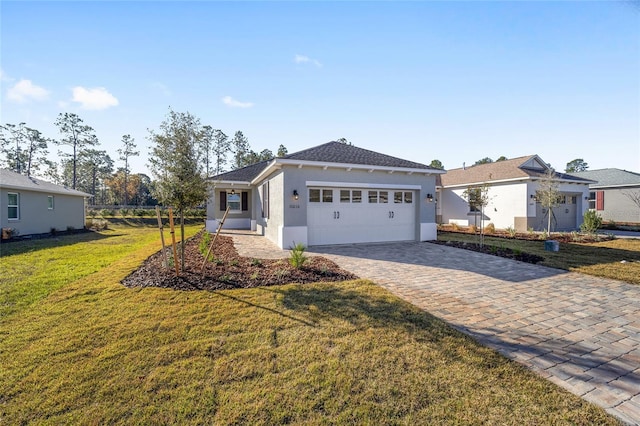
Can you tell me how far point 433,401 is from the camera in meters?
2.68

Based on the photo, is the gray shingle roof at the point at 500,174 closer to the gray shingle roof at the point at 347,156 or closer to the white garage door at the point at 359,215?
the gray shingle roof at the point at 347,156

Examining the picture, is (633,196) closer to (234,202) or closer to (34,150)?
(234,202)

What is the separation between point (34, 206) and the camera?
1672 cm

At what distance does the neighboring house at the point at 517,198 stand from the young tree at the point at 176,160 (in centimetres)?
1533

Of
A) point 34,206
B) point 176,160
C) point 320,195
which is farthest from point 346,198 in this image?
point 34,206

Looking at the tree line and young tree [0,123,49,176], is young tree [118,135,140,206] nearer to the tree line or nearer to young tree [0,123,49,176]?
the tree line

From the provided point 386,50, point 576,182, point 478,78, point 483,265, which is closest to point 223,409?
point 483,265

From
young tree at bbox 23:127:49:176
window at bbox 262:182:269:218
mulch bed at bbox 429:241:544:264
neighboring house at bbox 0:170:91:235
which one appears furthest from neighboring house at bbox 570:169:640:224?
young tree at bbox 23:127:49:176

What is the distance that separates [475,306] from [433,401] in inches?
118

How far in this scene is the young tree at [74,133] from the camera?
3778 cm

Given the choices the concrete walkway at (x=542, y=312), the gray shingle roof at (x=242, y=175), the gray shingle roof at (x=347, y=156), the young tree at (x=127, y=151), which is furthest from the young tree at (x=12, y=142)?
the concrete walkway at (x=542, y=312)

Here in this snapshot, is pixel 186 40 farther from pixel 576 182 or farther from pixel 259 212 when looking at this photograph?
pixel 576 182

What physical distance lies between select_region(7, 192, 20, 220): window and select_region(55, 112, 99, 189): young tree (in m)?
27.4

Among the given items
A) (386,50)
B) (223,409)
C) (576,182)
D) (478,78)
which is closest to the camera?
(223,409)
